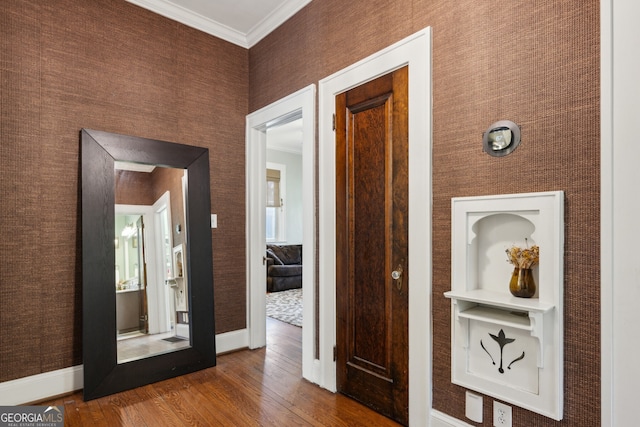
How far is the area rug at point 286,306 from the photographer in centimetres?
441

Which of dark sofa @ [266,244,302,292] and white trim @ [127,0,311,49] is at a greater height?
white trim @ [127,0,311,49]

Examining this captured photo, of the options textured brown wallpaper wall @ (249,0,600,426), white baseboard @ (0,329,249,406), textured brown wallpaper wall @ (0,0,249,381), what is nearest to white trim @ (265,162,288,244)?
textured brown wallpaper wall @ (0,0,249,381)

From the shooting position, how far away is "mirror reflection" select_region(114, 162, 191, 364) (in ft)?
8.57

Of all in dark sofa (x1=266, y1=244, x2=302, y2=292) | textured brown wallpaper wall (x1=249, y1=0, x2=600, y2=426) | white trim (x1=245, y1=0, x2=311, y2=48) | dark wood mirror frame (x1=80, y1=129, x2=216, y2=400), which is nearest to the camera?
textured brown wallpaper wall (x1=249, y1=0, x2=600, y2=426)

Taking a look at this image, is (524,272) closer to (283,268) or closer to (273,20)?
(273,20)

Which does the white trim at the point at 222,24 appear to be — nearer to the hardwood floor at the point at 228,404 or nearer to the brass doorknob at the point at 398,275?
the brass doorknob at the point at 398,275

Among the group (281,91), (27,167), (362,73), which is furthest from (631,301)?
(27,167)

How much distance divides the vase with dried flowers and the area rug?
114 inches

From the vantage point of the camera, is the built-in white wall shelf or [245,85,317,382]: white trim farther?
[245,85,317,382]: white trim

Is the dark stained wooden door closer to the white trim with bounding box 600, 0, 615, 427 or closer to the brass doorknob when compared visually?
the brass doorknob

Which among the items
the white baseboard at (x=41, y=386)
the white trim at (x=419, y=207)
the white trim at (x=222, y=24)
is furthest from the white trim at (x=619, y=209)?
the white baseboard at (x=41, y=386)

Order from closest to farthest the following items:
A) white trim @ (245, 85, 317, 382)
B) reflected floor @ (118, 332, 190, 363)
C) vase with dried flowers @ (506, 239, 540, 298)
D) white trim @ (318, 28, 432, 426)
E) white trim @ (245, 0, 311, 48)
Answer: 1. vase with dried flowers @ (506, 239, 540, 298)
2. white trim @ (318, 28, 432, 426)
3. reflected floor @ (118, 332, 190, 363)
4. white trim @ (245, 0, 311, 48)
5. white trim @ (245, 85, 317, 382)

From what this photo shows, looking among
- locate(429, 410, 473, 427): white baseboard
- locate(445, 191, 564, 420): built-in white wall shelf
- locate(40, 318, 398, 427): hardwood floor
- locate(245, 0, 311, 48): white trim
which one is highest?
locate(245, 0, 311, 48): white trim

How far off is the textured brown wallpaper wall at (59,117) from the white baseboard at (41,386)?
0.15 feet
